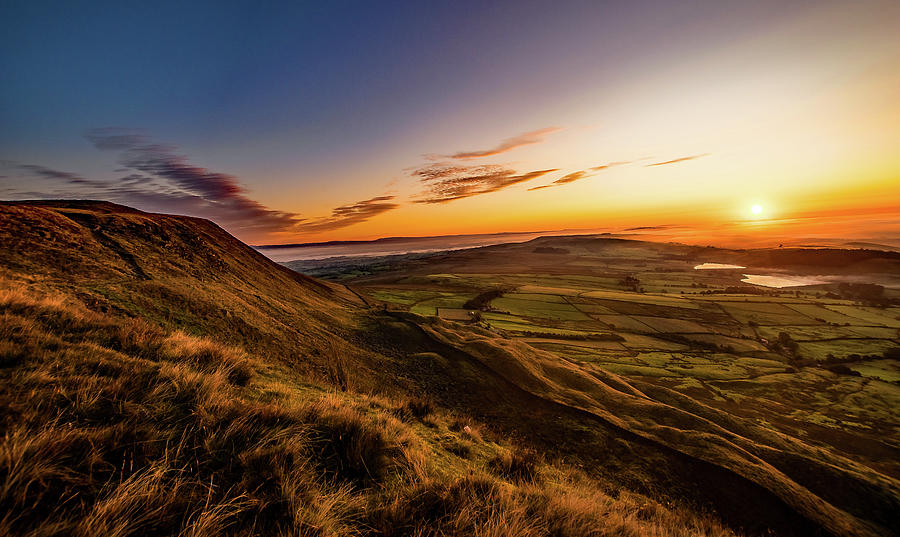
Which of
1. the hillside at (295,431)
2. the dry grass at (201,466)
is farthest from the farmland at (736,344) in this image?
the dry grass at (201,466)

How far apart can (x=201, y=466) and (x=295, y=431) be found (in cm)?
124

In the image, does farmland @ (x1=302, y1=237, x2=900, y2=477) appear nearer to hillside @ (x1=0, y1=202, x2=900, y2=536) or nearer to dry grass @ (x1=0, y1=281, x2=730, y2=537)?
hillside @ (x1=0, y1=202, x2=900, y2=536)

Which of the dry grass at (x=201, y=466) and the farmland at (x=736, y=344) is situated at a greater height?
the dry grass at (x=201, y=466)

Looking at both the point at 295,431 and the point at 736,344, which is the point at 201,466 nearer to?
the point at 295,431

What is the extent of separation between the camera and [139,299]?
464 inches

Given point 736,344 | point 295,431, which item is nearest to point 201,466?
point 295,431

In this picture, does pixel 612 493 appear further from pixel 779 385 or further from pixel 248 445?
pixel 779 385

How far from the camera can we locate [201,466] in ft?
12.0

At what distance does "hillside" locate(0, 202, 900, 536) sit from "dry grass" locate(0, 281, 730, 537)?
0.09 feet

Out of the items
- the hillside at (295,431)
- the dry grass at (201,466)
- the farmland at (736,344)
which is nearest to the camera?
the dry grass at (201,466)

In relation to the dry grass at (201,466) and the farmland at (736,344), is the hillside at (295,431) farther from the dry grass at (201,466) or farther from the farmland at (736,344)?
the farmland at (736,344)

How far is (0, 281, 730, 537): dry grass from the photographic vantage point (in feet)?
8.93

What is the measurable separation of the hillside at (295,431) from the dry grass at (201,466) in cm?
3

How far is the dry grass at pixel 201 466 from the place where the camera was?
2723mm
